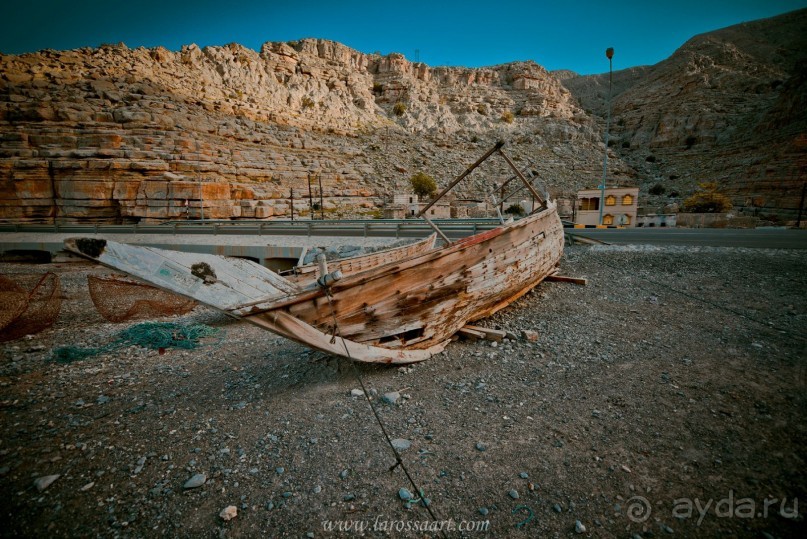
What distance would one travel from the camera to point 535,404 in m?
3.21

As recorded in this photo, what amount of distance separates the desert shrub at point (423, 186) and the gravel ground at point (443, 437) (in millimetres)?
33684

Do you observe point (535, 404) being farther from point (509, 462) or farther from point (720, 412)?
point (720, 412)

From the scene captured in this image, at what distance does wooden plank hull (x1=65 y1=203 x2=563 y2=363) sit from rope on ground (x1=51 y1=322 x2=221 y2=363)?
2.42 meters

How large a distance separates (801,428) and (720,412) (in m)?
0.49

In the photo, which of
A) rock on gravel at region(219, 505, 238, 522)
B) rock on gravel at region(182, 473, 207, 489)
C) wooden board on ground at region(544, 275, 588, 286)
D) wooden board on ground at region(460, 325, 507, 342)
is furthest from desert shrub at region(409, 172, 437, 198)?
rock on gravel at region(219, 505, 238, 522)

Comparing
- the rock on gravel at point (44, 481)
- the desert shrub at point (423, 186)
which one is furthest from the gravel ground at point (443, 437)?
the desert shrub at point (423, 186)

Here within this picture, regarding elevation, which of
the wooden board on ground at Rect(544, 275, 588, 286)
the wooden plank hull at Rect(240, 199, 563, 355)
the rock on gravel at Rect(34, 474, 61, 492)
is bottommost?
the rock on gravel at Rect(34, 474, 61, 492)

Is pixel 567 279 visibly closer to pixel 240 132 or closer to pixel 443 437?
pixel 443 437

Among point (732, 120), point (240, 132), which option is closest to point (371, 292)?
point (240, 132)

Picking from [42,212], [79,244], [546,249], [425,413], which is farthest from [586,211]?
[42,212]

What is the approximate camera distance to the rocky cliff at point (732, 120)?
3002 cm

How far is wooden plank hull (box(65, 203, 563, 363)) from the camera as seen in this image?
2859mm

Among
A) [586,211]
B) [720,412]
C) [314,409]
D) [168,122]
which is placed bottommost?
[314,409]

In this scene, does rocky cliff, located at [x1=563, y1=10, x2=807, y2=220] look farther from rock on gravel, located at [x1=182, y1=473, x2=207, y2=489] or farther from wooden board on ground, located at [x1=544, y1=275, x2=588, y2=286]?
rock on gravel, located at [x1=182, y1=473, x2=207, y2=489]
